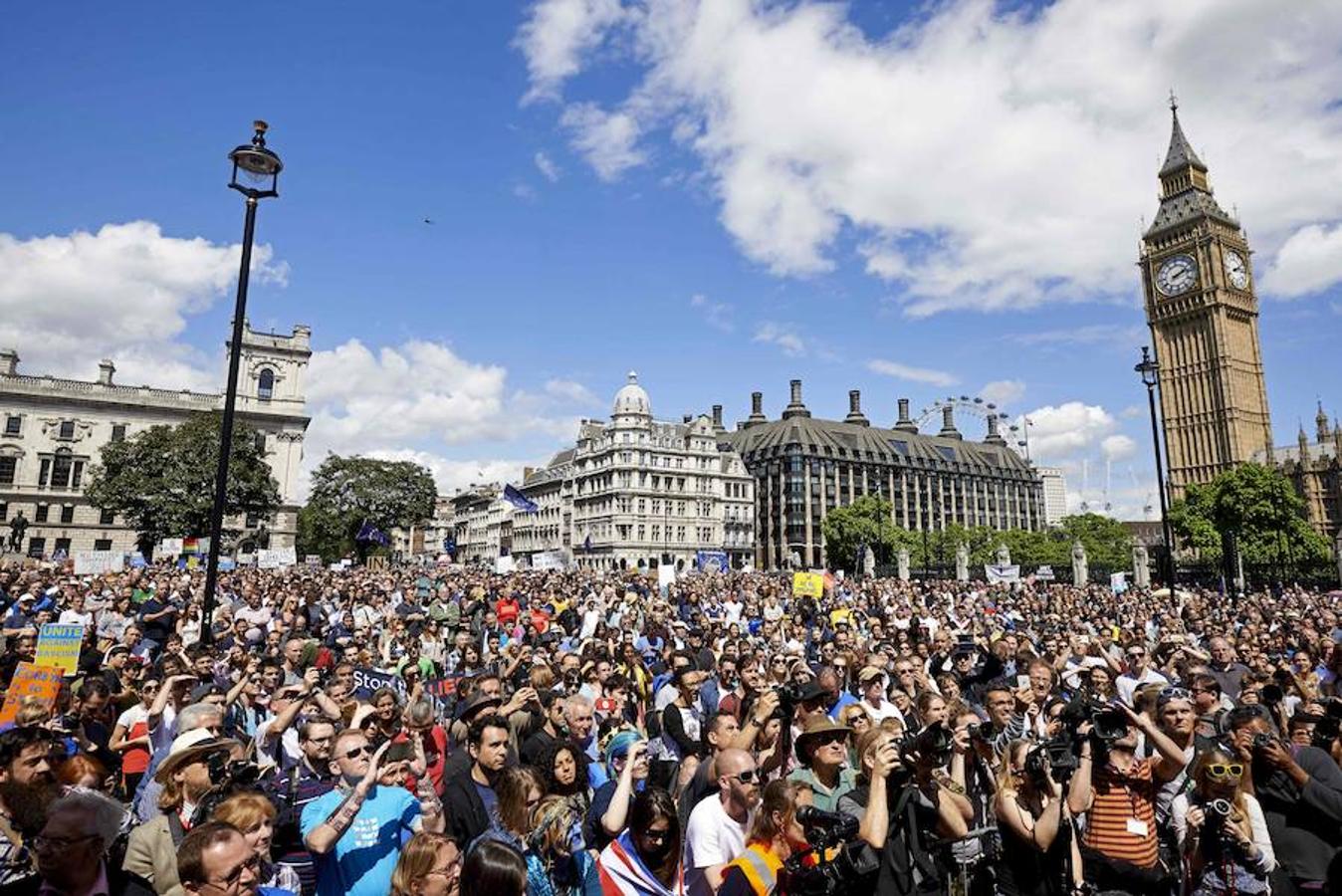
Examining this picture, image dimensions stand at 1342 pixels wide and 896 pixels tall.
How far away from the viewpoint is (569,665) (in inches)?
Answer: 407

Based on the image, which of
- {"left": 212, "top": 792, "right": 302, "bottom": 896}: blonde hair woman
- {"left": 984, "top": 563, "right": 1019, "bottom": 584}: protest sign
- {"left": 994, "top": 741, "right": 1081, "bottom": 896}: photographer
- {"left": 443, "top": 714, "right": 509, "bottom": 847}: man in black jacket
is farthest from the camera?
{"left": 984, "top": 563, "right": 1019, "bottom": 584}: protest sign

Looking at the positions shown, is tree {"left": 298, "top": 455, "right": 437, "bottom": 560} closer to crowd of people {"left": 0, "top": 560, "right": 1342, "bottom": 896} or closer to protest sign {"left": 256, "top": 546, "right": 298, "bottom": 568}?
protest sign {"left": 256, "top": 546, "right": 298, "bottom": 568}

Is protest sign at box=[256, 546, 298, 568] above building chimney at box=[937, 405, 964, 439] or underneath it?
underneath

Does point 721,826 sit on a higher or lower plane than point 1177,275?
lower

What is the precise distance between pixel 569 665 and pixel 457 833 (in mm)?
5417

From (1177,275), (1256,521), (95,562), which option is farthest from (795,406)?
(95,562)

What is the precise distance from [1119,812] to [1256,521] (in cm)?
7616

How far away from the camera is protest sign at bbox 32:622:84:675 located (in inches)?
366

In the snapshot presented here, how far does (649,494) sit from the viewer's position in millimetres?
96312

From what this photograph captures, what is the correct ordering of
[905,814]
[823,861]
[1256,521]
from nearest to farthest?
[823,861] < [905,814] < [1256,521]

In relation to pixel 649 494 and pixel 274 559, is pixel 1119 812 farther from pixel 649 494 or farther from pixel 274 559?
pixel 649 494

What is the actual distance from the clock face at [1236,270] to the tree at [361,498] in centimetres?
10951

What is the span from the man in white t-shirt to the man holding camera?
2.04 m

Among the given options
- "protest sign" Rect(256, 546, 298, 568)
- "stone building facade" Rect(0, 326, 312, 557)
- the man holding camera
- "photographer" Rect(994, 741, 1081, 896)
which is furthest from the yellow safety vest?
"stone building facade" Rect(0, 326, 312, 557)
